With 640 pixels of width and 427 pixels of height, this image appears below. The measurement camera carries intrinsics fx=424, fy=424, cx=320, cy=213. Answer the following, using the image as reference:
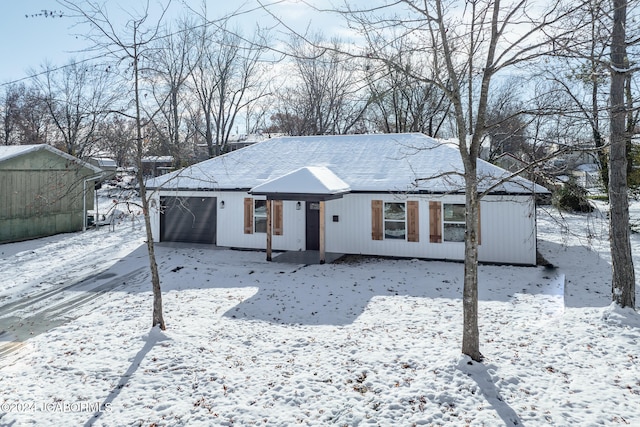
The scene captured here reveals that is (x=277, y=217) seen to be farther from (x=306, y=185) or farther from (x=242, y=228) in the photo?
(x=306, y=185)

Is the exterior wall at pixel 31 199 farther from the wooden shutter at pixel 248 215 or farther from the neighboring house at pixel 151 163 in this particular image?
the wooden shutter at pixel 248 215

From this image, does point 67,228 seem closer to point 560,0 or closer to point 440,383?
point 440,383

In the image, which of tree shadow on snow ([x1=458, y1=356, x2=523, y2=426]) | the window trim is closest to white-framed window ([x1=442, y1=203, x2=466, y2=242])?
the window trim

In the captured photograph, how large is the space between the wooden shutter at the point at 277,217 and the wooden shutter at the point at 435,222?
527 centimetres

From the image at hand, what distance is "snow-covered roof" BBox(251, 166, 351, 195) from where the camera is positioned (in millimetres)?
12859

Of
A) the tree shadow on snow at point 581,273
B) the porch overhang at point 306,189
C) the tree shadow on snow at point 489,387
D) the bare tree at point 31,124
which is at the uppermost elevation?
the bare tree at point 31,124

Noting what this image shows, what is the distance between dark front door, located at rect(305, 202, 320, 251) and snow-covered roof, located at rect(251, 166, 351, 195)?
4.61 ft

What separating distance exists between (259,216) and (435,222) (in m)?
6.21

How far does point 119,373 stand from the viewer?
5875 millimetres

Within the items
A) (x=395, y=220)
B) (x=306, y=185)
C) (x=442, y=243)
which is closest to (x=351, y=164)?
(x=395, y=220)

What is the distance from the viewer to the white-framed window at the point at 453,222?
1333 cm

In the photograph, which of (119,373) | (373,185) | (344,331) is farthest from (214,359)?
(373,185)

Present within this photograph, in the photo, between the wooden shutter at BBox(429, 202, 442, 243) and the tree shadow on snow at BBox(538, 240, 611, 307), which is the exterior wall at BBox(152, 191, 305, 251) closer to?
the wooden shutter at BBox(429, 202, 442, 243)

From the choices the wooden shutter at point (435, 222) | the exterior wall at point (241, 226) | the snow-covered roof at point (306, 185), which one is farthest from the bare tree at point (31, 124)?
the wooden shutter at point (435, 222)
